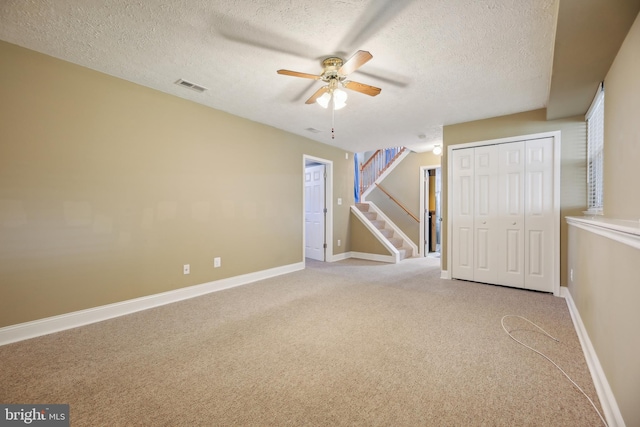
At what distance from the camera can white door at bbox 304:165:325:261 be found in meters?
6.08

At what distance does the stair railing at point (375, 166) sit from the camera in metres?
7.54

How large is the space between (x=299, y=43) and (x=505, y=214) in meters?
3.57

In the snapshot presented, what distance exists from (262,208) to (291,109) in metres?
A: 1.60

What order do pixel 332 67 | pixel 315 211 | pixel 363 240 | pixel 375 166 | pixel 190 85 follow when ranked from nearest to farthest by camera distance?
pixel 332 67
pixel 190 85
pixel 315 211
pixel 363 240
pixel 375 166

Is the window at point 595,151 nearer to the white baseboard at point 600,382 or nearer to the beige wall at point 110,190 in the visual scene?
the white baseboard at point 600,382

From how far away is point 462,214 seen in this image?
4383 mm

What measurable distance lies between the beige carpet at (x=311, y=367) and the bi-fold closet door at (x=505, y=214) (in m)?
0.75

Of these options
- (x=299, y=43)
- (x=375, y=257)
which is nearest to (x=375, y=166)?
(x=375, y=257)

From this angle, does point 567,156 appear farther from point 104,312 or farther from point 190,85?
point 104,312

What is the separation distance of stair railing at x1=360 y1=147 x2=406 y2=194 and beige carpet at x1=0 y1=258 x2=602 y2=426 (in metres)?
4.84

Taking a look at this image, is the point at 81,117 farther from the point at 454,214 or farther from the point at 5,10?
the point at 454,214

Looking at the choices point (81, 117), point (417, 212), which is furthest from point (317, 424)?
point (417, 212)

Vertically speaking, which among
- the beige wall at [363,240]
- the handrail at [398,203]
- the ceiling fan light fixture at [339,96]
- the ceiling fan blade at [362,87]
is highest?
the ceiling fan blade at [362,87]

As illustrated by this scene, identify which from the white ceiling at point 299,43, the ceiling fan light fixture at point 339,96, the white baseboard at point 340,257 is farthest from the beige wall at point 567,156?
the white baseboard at point 340,257
